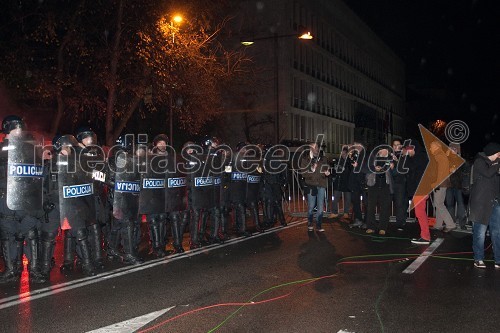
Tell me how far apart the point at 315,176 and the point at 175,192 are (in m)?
3.75

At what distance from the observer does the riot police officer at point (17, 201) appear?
7.09 metres

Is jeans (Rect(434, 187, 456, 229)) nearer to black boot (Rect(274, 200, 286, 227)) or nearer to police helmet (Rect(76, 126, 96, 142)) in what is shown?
black boot (Rect(274, 200, 286, 227))

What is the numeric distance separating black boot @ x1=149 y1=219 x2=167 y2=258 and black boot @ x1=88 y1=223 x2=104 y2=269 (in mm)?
1189

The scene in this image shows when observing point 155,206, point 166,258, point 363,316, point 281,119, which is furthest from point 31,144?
point 281,119

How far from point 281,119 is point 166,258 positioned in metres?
35.5

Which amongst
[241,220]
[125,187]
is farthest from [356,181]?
[125,187]

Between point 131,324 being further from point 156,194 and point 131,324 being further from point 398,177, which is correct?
point 398,177

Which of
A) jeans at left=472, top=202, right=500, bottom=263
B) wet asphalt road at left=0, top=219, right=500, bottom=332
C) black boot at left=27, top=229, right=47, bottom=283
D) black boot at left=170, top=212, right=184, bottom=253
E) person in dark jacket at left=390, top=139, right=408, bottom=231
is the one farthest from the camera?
person in dark jacket at left=390, top=139, right=408, bottom=231

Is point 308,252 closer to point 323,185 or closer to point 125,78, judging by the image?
point 323,185

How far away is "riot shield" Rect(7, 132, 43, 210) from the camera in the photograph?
7086mm

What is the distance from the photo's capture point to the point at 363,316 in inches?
223

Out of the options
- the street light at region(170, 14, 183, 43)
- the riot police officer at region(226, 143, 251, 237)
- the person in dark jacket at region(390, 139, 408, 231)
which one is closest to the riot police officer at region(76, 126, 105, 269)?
the riot police officer at region(226, 143, 251, 237)

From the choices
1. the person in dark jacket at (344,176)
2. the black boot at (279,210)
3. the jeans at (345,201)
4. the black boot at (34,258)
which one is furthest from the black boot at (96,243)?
the jeans at (345,201)

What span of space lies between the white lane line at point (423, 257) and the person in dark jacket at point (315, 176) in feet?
8.18
